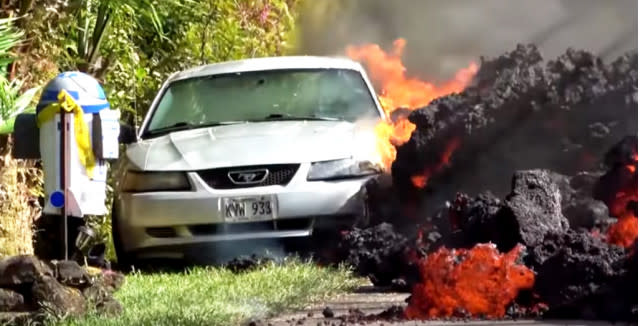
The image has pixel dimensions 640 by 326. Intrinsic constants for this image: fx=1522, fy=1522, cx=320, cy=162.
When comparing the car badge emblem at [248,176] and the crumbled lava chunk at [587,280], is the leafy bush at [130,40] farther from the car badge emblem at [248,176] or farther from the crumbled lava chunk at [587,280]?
the crumbled lava chunk at [587,280]

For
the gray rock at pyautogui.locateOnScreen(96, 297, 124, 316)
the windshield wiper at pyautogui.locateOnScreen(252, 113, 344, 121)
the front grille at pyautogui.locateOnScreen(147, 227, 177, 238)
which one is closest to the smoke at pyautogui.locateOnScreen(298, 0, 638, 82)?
the windshield wiper at pyautogui.locateOnScreen(252, 113, 344, 121)

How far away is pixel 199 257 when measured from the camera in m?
8.78

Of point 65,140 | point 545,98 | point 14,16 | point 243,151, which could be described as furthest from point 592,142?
point 14,16

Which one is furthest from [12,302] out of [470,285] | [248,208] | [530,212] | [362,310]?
[248,208]

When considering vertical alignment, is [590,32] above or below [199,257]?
above

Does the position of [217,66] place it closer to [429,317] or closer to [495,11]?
[495,11]

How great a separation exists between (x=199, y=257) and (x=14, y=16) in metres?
2.31

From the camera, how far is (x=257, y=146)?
886cm

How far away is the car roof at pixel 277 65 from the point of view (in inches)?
393

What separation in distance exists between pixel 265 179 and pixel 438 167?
3.83ft

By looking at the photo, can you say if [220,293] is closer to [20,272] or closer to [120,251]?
[20,272]

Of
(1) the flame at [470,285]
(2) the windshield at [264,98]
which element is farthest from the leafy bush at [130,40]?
(1) the flame at [470,285]

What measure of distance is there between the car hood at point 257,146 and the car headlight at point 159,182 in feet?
0.12

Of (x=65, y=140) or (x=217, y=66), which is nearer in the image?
(x=65, y=140)
